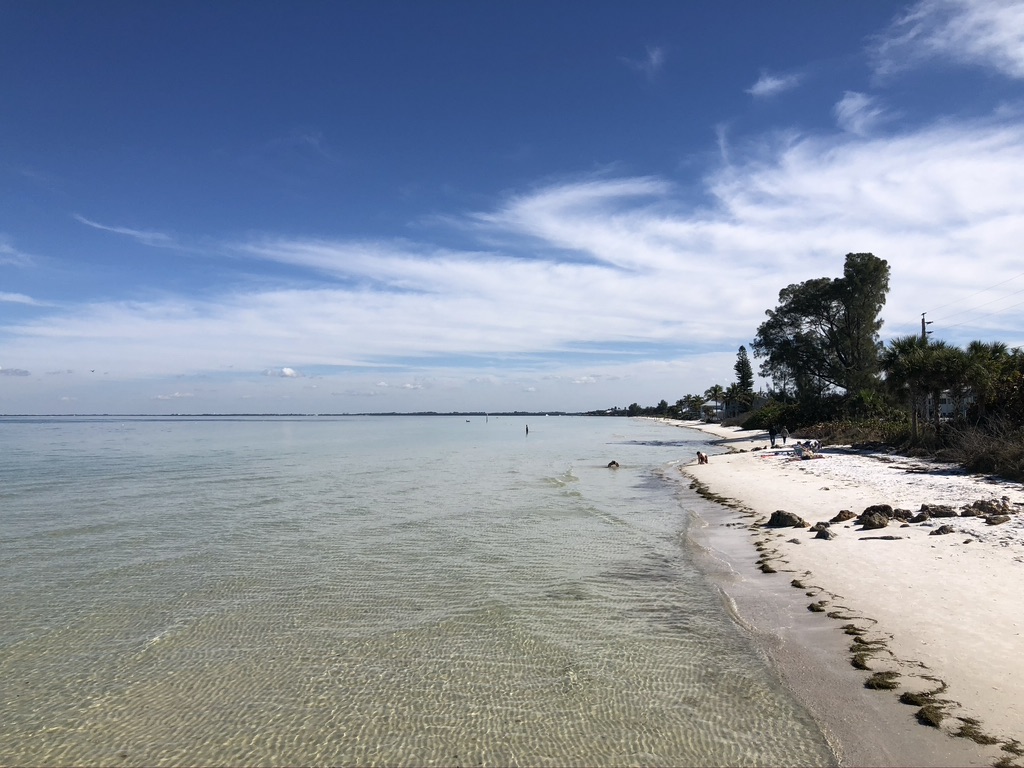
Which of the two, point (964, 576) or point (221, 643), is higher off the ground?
point (964, 576)

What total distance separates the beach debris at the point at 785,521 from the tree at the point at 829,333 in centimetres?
4088

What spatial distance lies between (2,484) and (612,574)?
92.4 ft

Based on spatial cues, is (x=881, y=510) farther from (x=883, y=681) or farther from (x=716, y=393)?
(x=716, y=393)

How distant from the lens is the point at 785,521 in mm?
15539

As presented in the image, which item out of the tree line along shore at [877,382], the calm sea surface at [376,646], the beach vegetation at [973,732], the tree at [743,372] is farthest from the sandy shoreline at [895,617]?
the tree at [743,372]

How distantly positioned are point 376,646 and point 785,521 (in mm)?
11041

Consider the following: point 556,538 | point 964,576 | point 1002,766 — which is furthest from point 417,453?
point 1002,766

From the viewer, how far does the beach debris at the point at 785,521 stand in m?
15.3

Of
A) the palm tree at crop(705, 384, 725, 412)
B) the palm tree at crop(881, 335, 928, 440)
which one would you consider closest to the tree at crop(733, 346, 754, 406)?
the palm tree at crop(705, 384, 725, 412)

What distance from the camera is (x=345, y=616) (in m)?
9.80

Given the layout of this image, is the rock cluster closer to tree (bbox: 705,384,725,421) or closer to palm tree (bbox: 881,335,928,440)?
palm tree (bbox: 881,335,928,440)

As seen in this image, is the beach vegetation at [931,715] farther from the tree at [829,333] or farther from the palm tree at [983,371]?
the tree at [829,333]

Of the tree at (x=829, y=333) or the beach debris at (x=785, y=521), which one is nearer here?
the beach debris at (x=785, y=521)

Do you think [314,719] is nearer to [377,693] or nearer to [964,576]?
[377,693]
